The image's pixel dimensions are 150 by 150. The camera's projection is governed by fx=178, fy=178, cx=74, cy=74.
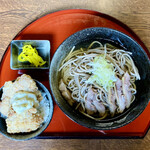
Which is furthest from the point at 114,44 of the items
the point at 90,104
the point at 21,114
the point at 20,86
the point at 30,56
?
the point at 21,114

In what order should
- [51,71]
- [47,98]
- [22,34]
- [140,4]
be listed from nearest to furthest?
[51,71]
[47,98]
[22,34]
[140,4]

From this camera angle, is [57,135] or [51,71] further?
[57,135]

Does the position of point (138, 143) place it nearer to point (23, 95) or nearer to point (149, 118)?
point (149, 118)

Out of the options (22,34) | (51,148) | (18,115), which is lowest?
(51,148)

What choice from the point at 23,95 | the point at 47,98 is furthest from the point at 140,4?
the point at 23,95

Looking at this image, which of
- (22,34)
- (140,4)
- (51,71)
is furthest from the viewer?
(140,4)

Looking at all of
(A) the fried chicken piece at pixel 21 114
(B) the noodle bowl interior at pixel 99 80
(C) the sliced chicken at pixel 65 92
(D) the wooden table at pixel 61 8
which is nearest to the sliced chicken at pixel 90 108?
(B) the noodle bowl interior at pixel 99 80

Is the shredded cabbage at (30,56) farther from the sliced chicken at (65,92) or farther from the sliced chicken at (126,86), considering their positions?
the sliced chicken at (126,86)
